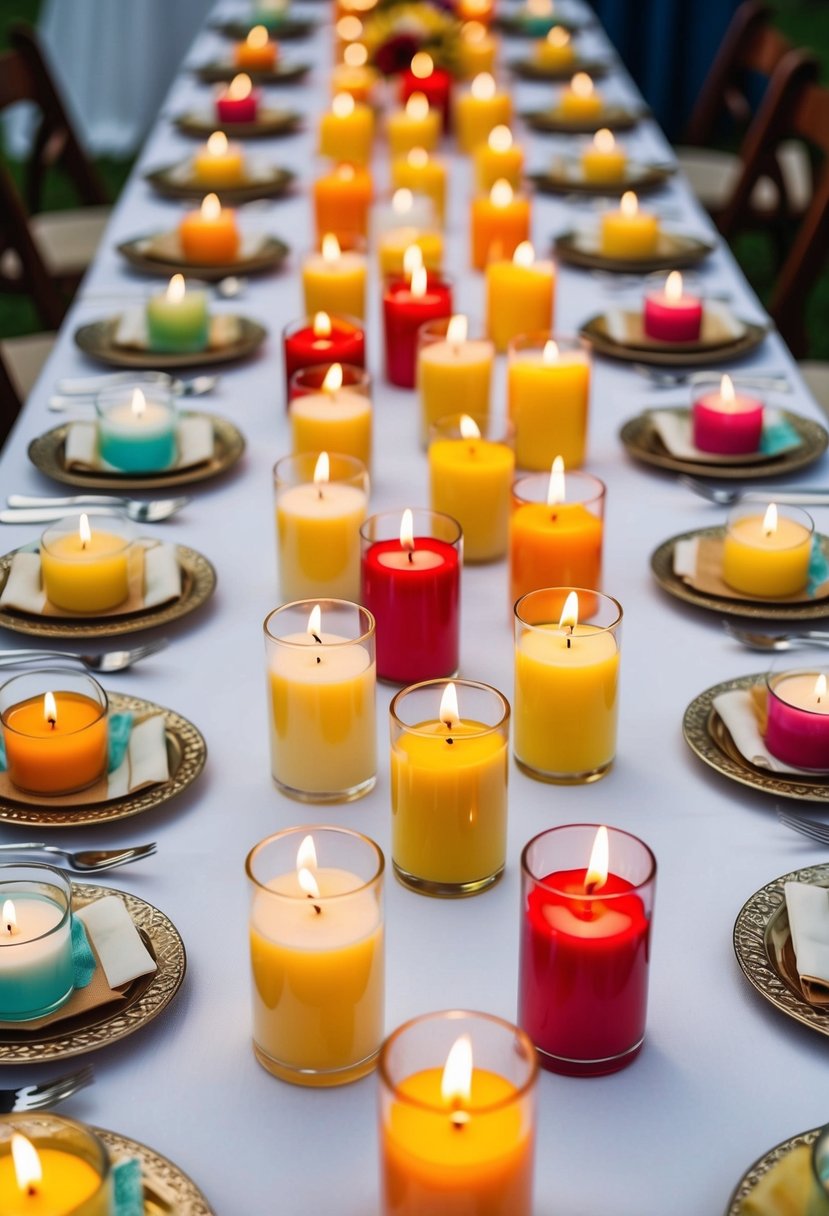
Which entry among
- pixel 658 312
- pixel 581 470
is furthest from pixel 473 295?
pixel 581 470

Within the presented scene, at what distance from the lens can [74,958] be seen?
3.09ft

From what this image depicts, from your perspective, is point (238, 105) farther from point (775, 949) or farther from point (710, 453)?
point (775, 949)

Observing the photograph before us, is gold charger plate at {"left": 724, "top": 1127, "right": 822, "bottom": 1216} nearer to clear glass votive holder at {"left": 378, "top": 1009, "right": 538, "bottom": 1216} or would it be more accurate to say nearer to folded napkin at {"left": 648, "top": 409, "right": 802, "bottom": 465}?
clear glass votive holder at {"left": 378, "top": 1009, "right": 538, "bottom": 1216}

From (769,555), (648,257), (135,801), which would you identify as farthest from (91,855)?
(648,257)

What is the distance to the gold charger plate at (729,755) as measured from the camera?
3.71 ft

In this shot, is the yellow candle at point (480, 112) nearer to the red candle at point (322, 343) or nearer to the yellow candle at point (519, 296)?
the yellow candle at point (519, 296)

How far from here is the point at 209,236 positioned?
224cm

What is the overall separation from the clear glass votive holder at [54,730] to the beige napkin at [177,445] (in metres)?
0.50

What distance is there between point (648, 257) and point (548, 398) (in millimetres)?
715

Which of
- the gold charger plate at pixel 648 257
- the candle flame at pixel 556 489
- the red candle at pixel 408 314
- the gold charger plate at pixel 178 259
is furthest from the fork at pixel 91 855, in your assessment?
the gold charger plate at pixel 648 257

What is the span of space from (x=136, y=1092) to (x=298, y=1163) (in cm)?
11

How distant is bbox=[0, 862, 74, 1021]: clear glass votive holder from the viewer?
2.91 feet

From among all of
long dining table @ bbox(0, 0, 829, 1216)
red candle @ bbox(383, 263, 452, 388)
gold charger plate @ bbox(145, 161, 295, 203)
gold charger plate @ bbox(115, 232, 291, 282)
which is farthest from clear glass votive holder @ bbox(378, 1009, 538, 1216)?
gold charger plate @ bbox(145, 161, 295, 203)

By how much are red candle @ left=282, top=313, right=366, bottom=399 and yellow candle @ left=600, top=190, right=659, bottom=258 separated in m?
0.61
